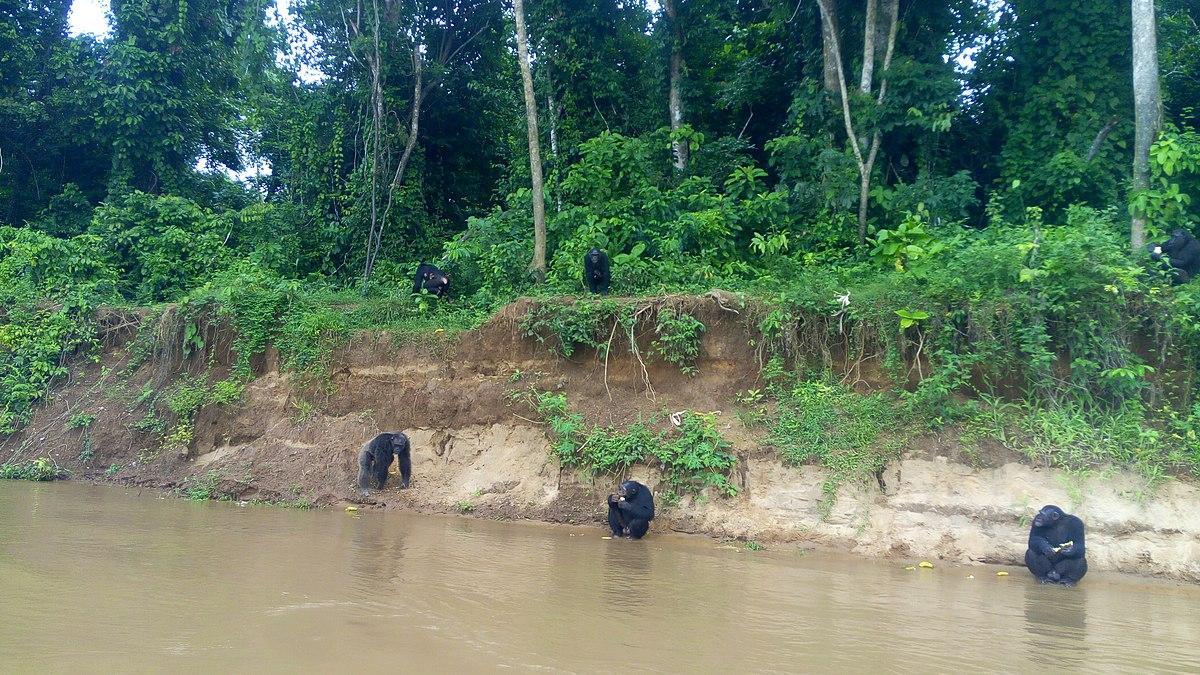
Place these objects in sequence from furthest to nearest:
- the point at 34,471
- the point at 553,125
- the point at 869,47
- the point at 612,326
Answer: the point at 553,125
the point at 869,47
the point at 34,471
the point at 612,326

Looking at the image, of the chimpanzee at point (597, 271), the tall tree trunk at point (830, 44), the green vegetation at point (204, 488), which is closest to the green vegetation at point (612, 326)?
the chimpanzee at point (597, 271)

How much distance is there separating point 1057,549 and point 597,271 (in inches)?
268

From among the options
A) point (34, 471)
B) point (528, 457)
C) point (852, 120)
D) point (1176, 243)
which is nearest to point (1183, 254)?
point (1176, 243)

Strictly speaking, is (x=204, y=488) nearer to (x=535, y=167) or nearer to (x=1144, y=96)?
(x=535, y=167)

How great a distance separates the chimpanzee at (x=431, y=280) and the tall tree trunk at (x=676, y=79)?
16.5 ft

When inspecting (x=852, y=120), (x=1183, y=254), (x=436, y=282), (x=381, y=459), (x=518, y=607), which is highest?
(x=852, y=120)

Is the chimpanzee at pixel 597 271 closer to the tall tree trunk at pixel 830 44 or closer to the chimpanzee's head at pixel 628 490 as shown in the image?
the chimpanzee's head at pixel 628 490

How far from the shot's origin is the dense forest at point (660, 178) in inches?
382

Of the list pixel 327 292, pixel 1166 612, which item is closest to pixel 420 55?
pixel 327 292

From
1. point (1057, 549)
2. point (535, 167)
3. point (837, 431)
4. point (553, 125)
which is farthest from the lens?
point (553, 125)

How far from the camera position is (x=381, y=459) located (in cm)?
1118

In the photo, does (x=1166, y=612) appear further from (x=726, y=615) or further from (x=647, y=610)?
(x=647, y=610)

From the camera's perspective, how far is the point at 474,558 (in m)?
8.12

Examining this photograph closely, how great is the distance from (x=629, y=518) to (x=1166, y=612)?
5.09m
